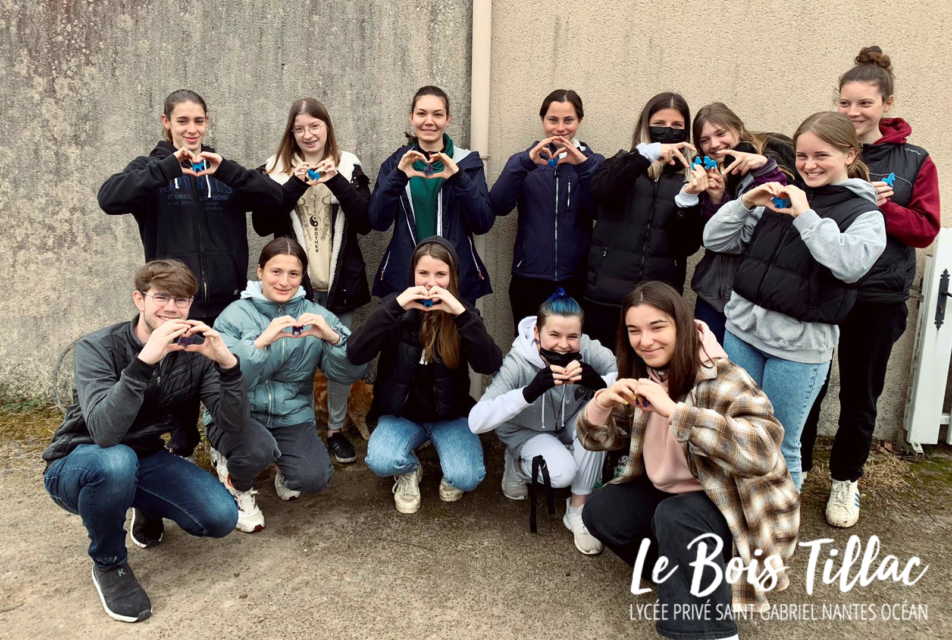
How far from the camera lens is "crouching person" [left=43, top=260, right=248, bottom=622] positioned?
114 inches

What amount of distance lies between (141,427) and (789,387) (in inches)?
111

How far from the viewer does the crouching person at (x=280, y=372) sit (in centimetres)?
352

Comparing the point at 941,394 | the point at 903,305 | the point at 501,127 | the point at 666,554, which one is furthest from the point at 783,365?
the point at 501,127

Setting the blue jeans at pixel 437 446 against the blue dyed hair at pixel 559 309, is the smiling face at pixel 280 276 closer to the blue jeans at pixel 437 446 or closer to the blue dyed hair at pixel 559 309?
the blue jeans at pixel 437 446

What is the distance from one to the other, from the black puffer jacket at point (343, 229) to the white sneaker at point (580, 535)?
5.68 ft

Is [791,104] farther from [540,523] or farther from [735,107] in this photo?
[540,523]

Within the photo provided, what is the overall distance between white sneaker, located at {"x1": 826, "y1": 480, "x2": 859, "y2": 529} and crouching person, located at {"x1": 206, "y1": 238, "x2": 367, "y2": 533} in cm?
243

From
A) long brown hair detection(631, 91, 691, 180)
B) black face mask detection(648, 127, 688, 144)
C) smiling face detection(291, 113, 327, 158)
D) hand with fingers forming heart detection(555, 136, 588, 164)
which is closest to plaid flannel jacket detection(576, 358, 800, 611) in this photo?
long brown hair detection(631, 91, 691, 180)

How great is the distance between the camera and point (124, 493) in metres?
2.94

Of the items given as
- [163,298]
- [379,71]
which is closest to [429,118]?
[379,71]

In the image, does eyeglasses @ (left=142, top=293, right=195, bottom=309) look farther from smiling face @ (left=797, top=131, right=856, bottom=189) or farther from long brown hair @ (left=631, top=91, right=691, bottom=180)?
smiling face @ (left=797, top=131, right=856, bottom=189)

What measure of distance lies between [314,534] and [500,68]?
289cm

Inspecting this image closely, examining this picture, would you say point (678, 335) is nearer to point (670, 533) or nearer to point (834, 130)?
point (670, 533)

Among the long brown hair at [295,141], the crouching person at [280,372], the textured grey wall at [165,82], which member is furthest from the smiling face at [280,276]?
the textured grey wall at [165,82]
